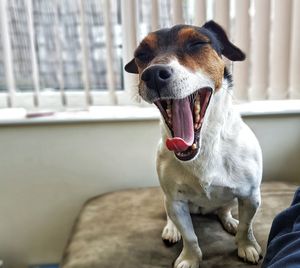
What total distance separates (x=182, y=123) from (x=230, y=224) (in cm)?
45

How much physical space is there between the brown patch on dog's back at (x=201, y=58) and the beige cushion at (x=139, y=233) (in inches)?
18.1

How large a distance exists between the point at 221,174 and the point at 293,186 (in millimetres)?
564

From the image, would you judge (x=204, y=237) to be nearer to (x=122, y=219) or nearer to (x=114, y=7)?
(x=122, y=219)

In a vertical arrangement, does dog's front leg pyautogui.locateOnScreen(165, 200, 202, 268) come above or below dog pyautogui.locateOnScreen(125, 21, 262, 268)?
below

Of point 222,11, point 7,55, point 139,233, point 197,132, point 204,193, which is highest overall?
point 222,11

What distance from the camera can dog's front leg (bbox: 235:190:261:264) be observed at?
1.11 meters

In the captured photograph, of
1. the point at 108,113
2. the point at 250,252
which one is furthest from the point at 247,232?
the point at 108,113

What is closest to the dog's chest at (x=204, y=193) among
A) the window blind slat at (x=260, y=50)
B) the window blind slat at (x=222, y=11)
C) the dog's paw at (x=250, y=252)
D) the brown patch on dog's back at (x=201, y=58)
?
the dog's paw at (x=250, y=252)

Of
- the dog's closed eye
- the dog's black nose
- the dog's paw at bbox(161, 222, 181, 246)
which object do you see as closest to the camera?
the dog's black nose

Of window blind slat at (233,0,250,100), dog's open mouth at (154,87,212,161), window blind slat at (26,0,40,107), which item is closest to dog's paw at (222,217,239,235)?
dog's open mouth at (154,87,212,161)

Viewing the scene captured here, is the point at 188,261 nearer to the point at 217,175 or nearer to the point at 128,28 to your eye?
the point at 217,175

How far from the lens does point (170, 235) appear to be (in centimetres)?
122

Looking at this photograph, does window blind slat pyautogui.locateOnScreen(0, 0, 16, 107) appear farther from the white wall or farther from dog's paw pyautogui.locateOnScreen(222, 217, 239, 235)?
dog's paw pyautogui.locateOnScreen(222, 217, 239, 235)

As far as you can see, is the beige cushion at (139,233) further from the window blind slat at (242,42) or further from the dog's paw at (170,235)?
the window blind slat at (242,42)
